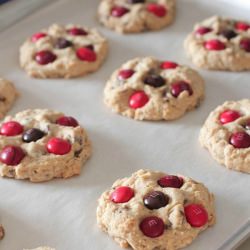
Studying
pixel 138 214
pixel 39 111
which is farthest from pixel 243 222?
pixel 39 111

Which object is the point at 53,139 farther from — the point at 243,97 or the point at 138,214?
the point at 243,97

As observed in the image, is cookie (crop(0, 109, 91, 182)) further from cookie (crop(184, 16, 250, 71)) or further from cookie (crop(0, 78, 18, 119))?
cookie (crop(184, 16, 250, 71))

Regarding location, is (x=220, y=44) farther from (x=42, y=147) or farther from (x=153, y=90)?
(x=42, y=147)

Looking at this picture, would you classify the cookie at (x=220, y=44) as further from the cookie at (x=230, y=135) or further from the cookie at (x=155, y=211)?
the cookie at (x=155, y=211)

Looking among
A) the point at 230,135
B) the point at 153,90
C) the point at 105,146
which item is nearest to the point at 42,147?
the point at 105,146

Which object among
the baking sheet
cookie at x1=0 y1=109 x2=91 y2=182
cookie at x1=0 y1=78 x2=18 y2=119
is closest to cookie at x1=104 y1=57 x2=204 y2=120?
the baking sheet

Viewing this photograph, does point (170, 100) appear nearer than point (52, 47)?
Yes

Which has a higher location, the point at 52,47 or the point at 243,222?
the point at 52,47
